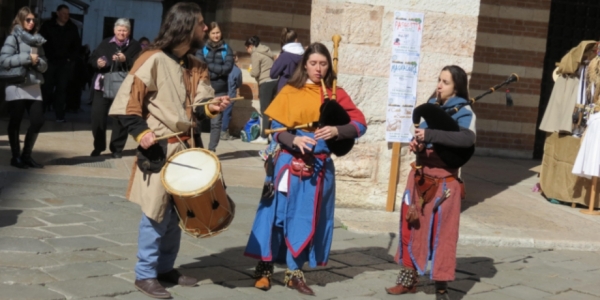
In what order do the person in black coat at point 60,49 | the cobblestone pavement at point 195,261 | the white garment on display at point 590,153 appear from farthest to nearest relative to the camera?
1. the person in black coat at point 60,49
2. the white garment on display at point 590,153
3. the cobblestone pavement at point 195,261

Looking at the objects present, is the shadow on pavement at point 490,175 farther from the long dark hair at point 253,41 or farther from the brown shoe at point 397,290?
the long dark hair at point 253,41

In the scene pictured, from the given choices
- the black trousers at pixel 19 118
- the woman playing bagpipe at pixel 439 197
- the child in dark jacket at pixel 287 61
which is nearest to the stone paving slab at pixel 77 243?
the woman playing bagpipe at pixel 439 197

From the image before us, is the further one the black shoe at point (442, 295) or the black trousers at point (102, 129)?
the black trousers at point (102, 129)

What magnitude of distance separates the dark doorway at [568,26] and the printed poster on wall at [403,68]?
7449mm

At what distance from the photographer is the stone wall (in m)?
8.67

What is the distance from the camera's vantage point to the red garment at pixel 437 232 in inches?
234

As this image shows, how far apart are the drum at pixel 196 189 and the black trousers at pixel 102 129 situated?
18.5ft

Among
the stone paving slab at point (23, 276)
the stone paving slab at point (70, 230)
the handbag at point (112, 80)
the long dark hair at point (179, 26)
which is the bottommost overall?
the stone paving slab at point (23, 276)

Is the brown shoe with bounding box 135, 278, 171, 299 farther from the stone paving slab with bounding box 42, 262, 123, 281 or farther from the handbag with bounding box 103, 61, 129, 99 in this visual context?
the handbag with bounding box 103, 61, 129, 99

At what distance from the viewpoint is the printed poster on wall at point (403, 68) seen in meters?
8.69

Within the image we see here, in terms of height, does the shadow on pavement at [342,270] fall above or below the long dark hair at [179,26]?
below

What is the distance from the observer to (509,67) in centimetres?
1495

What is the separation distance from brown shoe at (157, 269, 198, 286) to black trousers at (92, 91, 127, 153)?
204 inches

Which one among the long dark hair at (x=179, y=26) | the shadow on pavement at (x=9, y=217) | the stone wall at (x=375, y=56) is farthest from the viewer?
the stone wall at (x=375, y=56)
